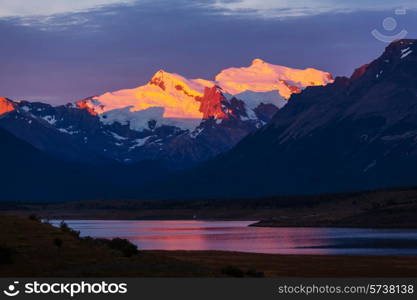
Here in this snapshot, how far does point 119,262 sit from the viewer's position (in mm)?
74062

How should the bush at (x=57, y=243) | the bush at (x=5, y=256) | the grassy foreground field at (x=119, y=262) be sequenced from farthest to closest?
the bush at (x=57, y=243) < the bush at (x=5, y=256) < the grassy foreground field at (x=119, y=262)

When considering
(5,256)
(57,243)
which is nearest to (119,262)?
(57,243)

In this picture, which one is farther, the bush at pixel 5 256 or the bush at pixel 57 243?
the bush at pixel 57 243

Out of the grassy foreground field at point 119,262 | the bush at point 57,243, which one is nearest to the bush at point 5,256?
the grassy foreground field at point 119,262

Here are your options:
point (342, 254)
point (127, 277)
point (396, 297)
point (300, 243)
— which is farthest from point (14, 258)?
point (300, 243)

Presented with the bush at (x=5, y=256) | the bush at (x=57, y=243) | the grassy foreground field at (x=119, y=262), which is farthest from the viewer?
the bush at (x=57, y=243)

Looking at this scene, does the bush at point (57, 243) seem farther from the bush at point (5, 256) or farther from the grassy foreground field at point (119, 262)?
the bush at point (5, 256)

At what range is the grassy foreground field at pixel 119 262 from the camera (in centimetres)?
6800

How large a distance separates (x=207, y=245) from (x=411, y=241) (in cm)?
2557

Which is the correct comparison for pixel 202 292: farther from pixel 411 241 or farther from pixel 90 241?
pixel 411 241

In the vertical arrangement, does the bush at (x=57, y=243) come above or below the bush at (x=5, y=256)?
above

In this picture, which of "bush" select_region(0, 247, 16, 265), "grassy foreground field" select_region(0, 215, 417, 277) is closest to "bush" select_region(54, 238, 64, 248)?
"grassy foreground field" select_region(0, 215, 417, 277)

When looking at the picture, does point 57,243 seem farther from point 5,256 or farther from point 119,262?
point 5,256

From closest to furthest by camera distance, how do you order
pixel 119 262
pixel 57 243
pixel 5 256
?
1. pixel 5 256
2. pixel 119 262
3. pixel 57 243
